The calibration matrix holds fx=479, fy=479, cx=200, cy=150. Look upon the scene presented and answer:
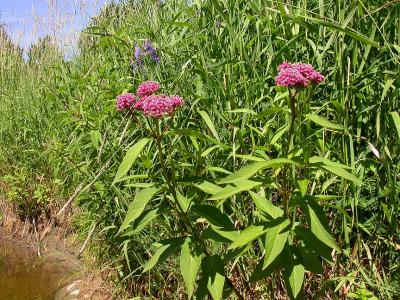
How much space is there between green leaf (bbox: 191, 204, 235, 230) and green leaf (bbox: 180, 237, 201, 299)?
118 millimetres

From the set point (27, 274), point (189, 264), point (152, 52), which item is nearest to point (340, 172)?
point (189, 264)

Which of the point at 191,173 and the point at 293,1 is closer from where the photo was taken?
the point at 191,173

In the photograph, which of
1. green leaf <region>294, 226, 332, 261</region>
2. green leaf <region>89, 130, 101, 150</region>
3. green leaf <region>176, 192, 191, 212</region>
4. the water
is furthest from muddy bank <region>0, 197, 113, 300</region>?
green leaf <region>294, 226, 332, 261</region>

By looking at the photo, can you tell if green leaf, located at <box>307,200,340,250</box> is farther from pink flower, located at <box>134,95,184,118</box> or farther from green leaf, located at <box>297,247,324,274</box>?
pink flower, located at <box>134,95,184,118</box>

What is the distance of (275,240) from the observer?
1.52 m

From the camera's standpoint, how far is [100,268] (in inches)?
130

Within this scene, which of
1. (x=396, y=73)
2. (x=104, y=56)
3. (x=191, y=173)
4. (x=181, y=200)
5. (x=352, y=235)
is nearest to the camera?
(x=181, y=200)

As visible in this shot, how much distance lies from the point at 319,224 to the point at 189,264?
47cm

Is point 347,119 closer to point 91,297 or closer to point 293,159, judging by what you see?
point 293,159

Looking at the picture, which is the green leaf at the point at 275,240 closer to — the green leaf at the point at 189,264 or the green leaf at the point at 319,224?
the green leaf at the point at 319,224

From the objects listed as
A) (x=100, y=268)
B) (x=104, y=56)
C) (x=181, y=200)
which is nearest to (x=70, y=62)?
(x=104, y=56)

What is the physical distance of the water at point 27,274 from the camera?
378 centimetres

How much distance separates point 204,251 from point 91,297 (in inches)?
68.7

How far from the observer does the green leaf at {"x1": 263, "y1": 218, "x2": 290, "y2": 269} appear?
1450 mm
